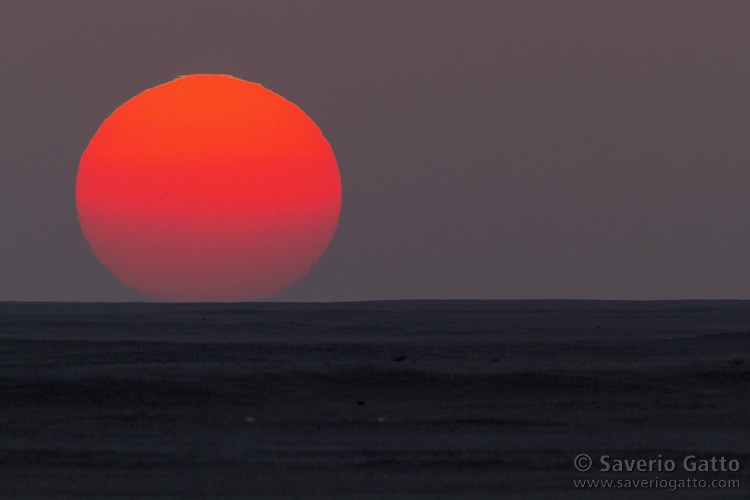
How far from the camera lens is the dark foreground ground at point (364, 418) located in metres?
12.6

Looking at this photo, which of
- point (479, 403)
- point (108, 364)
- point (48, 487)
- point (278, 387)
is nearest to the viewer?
point (48, 487)

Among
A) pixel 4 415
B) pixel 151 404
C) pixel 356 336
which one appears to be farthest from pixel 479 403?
pixel 356 336

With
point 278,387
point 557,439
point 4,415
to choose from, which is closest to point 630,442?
point 557,439

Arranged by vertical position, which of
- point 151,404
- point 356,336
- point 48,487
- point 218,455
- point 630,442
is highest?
point 356,336

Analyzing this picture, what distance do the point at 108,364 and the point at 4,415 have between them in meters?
6.41

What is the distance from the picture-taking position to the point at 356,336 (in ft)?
118

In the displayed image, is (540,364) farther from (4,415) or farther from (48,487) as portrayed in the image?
(48,487)

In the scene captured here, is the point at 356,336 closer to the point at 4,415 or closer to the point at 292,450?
the point at 4,415

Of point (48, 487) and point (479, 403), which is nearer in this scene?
point (48, 487)

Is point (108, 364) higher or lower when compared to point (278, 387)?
higher

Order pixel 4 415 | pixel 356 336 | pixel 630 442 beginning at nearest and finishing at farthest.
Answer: pixel 630 442
pixel 4 415
pixel 356 336

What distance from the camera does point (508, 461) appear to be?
1371cm

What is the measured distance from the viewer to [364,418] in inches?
674

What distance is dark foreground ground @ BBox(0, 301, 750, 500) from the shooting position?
12.6 m
